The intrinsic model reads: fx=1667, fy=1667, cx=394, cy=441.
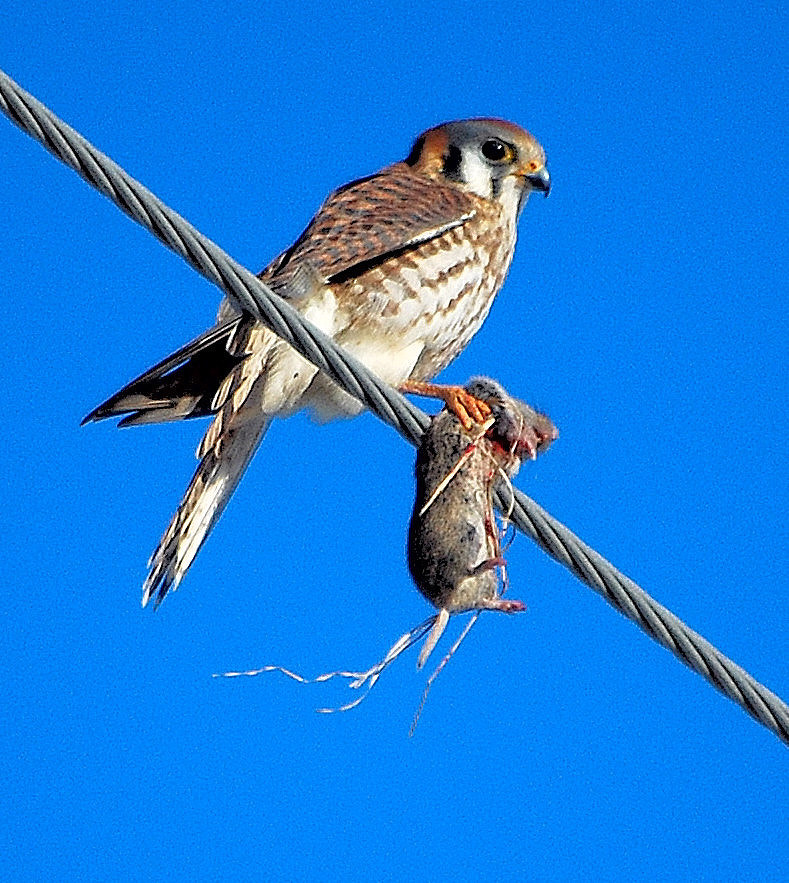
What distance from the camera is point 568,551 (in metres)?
2.97

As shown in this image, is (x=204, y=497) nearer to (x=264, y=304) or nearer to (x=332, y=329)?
(x=332, y=329)

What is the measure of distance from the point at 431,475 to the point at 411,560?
0.19m

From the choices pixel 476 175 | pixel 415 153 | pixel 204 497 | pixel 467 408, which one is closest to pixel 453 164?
pixel 476 175

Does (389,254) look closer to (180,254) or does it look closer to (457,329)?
(457,329)

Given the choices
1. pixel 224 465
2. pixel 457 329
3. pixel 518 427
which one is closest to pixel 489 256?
pixel 457 329

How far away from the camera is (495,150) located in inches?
221

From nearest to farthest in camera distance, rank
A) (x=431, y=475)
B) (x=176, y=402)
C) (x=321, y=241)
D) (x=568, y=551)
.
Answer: (x=568, y=551), (x=431, y=475), (x=176, y=402), (x=321, y=241)

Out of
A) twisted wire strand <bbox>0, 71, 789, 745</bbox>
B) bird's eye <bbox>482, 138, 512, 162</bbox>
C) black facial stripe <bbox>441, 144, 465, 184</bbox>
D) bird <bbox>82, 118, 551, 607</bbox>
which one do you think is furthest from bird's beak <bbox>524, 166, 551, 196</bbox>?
twisted wire strand <bbox>0, 71, 789, 745</bbox>

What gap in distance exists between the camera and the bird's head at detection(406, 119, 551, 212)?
5.52 meters

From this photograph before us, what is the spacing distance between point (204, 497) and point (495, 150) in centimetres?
A: 162

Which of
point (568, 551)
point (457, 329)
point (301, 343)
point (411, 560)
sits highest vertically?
point (457, 329)

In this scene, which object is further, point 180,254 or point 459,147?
point 459,147

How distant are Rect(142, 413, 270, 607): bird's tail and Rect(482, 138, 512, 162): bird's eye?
132 centimetres

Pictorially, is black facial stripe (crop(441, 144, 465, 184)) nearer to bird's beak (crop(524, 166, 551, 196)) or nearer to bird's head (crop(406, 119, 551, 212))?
bird's head (crop(406, 119, 551, 212))
